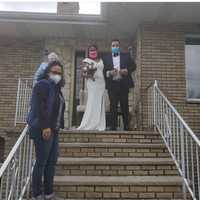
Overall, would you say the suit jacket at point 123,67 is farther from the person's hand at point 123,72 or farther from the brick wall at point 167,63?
the brick wall at point 167,63

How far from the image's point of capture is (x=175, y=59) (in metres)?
6.77

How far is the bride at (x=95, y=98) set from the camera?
5.60 m

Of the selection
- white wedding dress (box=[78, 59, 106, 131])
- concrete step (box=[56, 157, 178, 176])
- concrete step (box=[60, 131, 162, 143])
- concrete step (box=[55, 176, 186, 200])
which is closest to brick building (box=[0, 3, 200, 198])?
concrete step (box=[60, 131, 162, 143])

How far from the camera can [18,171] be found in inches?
132

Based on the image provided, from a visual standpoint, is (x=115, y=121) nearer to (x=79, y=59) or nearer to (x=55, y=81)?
(x=55, y=81)

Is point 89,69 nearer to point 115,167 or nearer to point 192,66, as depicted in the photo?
point 115,167

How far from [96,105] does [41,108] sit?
8.23 ft

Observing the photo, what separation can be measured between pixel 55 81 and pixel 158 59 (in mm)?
3765

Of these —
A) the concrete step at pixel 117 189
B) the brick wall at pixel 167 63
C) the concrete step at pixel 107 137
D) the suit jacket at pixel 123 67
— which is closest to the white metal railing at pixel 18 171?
the concrete step at pixel 117 189

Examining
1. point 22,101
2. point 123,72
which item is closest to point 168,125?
point 123,72

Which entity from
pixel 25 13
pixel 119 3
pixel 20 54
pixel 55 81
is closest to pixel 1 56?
pixel 20 54

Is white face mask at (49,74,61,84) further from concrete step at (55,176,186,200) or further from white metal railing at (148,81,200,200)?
white metal railing at (148,81,200,200)

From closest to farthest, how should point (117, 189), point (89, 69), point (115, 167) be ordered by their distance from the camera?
point (117, 189) < point (115, 167) < point (89, 69)

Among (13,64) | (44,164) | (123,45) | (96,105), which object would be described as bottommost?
(44,164)
